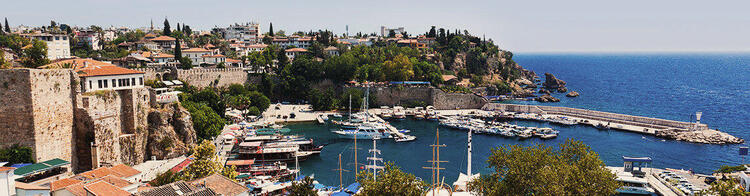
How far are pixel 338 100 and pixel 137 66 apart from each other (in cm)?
2451

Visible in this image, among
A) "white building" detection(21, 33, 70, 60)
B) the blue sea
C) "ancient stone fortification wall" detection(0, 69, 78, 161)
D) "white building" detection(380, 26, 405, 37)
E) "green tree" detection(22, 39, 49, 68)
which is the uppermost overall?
"white building" detection(380, 26, 405, 37)

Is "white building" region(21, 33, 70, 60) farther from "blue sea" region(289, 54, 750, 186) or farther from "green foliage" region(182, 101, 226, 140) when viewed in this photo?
"blue sea" region(289, 54, 750, 186)

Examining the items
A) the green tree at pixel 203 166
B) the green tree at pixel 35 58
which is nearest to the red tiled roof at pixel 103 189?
the green tree at pixel 203 166

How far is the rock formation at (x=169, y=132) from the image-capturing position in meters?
33.7

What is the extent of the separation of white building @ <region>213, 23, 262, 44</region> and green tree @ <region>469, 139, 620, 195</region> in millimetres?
86737

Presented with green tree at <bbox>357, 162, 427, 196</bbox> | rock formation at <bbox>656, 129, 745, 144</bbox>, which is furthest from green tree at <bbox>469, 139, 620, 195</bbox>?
rock formation at <bbox>656, 129, 745, 144</bbox>

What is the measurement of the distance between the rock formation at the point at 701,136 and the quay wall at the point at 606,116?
8.47ft

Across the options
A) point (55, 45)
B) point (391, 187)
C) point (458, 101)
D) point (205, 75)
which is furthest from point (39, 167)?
point (458, 101)

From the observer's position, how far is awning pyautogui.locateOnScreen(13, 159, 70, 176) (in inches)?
900

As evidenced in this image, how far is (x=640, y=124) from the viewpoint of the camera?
5259 centimetres

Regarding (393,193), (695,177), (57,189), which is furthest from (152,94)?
(695,177)

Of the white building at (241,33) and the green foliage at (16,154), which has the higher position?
the white building at (241,33)

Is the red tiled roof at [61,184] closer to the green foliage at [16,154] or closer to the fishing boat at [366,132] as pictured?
the green foliage at [16,154]

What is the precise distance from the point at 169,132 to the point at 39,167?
1048 centimetres
